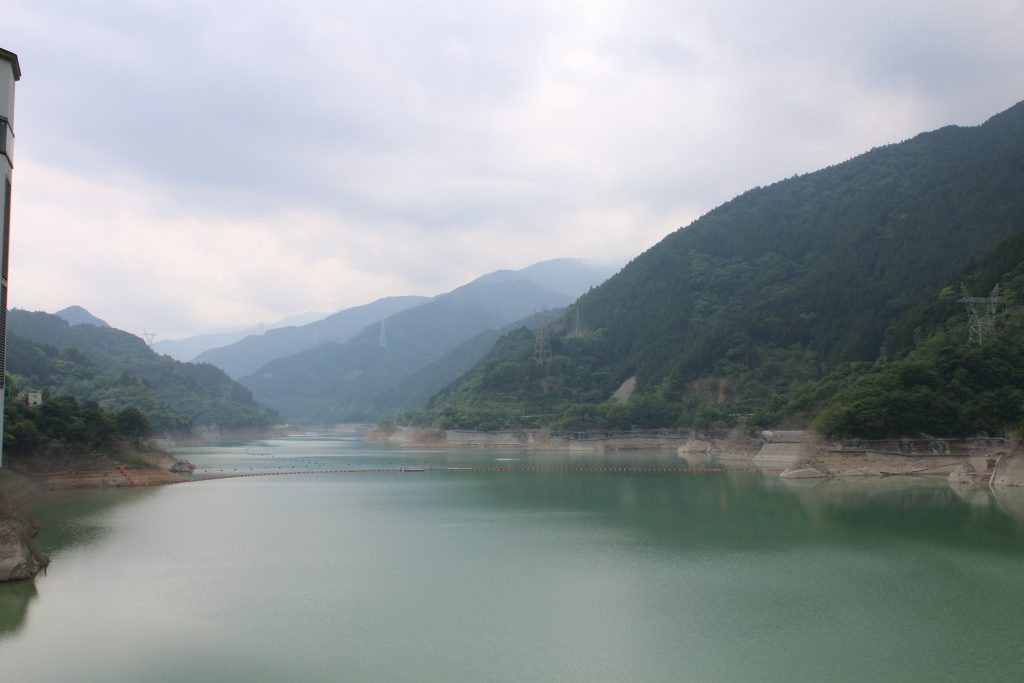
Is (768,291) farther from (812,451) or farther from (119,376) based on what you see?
(119,376)

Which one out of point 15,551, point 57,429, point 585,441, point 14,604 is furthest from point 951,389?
point 57,429

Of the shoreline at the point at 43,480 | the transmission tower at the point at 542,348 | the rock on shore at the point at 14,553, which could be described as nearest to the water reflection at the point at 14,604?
the rock on shore at the point at 14,553

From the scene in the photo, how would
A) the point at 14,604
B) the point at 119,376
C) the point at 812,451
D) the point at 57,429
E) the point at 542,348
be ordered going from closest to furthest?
1. the point at 14,604
2. the point at 57,429
3. the point at 812,451
4. the point at 119,376
5. the point at 542,348

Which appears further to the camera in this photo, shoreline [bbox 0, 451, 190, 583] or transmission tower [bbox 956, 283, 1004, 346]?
transmission tower [bbox 956, 283, 1004, 346]

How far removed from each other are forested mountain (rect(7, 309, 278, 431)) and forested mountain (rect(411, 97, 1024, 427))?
36.2m

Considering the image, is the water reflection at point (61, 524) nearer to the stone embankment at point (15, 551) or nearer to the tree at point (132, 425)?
the stone embankment at point (15, 551)

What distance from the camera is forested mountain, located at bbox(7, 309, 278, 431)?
9194 cm

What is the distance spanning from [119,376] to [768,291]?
281 feet

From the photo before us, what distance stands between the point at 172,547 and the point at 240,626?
10.1m

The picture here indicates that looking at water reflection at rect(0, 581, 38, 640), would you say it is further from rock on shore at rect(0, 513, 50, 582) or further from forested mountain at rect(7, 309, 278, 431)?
forested mountain at rect(7, 309, 278, 431)

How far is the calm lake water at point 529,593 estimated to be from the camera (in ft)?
43.8

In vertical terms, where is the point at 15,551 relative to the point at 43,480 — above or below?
below

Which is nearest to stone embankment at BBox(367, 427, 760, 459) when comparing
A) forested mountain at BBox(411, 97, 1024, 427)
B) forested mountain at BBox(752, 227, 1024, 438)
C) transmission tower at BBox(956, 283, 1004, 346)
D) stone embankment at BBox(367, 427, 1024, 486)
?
stone embankment at BBox(367, 427, 1024, 486)

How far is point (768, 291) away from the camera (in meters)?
Answer: 109
